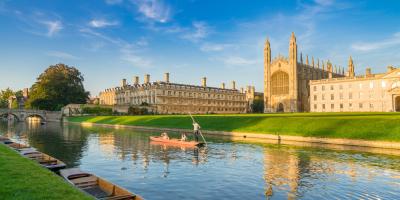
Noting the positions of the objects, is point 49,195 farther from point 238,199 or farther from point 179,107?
point 179,107

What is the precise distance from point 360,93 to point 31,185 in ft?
338

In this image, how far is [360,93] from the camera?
10031 centimetres

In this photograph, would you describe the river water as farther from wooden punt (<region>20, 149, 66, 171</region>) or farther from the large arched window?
the large arched window

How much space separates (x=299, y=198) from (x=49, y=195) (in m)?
9.87

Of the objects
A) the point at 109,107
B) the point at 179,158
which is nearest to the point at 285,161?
the point at 179,158

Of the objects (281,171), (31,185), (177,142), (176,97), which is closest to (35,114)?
(176,97)

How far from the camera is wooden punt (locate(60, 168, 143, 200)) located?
1213 cm

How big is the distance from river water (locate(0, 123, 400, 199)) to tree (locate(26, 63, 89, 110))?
3810 inches

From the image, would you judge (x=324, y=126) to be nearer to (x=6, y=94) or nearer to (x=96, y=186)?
(x=96, y=186)

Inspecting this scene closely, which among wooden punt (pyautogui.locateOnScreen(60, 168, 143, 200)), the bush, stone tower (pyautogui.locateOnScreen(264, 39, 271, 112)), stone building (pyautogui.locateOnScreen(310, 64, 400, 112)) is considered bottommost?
wooden punt (pyautogui.locateOnScreen(60, 168, 143, 200))

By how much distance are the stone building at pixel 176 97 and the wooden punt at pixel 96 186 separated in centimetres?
11724

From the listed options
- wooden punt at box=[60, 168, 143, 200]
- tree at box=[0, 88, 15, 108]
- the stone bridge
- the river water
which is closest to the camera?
wooden punt at box=[60, 168, 143, 200]

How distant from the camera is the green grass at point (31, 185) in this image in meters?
11.3

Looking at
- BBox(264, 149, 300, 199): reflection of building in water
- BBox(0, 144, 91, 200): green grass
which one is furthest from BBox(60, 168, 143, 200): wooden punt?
BBox(264, 149, 300, 199): reflection of building in water
